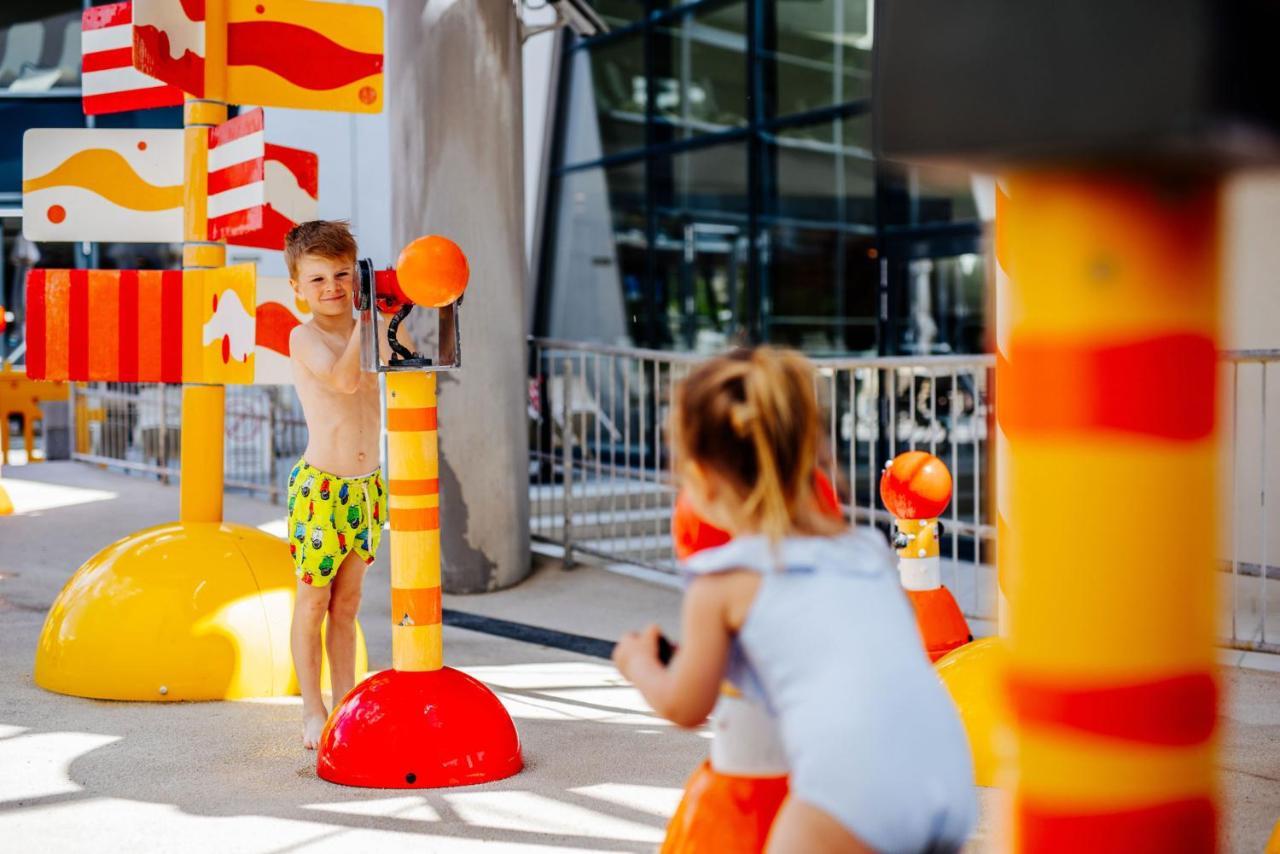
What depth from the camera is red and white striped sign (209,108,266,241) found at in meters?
4.66

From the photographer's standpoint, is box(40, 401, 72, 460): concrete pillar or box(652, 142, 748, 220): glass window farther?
box(40, 401, 72, 460): concrete pillar

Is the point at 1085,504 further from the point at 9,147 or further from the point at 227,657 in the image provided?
the point at 9,147

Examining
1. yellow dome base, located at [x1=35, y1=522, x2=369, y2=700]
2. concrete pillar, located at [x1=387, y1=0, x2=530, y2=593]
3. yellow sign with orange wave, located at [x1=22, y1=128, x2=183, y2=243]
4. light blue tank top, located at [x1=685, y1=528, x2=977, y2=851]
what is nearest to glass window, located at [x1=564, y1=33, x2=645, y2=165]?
concrete pillar, located at [x1=387, y1=0, x2=530, y2=593]

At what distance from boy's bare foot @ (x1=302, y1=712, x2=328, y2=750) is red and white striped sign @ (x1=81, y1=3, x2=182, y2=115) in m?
2.44

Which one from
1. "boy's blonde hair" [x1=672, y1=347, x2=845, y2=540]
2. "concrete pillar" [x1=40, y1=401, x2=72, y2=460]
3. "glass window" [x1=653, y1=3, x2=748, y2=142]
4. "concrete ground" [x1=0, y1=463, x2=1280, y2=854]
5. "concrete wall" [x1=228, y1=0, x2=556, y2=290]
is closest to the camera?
"boy's blonde hair" [x1=672, y1=347, x2=845, y2=540]

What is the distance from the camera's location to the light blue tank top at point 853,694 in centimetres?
172

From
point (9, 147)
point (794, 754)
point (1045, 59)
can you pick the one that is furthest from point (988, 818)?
point (9, 147)

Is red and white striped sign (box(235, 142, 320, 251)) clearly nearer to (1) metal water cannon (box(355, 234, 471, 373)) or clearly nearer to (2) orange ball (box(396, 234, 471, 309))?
(1) metal water cannon (box(355, 234, 471, 373))

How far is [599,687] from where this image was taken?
5086mm

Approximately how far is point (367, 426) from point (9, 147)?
16.0 meters

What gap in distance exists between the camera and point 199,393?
197 inches

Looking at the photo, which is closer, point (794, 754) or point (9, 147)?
point (794, 754)

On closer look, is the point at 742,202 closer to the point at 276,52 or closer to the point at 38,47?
the point at 276,52

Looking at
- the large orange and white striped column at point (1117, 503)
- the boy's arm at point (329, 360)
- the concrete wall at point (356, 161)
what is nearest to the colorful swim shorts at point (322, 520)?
the boy's arm at point (329, 360)
